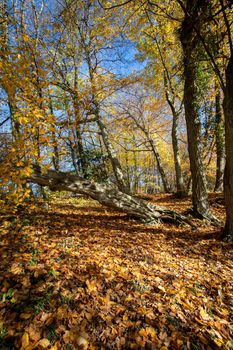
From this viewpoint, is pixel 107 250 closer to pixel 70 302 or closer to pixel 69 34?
pixel 70 302

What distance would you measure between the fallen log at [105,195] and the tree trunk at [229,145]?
1205mm

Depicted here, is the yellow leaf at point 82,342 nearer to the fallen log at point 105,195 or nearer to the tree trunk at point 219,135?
the fallen log at point 105,195

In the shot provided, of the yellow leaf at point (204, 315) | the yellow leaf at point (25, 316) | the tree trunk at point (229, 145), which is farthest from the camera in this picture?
the tree trunk at point (229, 145)

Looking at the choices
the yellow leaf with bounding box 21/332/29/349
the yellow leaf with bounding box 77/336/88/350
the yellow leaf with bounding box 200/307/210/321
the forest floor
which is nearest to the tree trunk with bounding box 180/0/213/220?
the forest floor

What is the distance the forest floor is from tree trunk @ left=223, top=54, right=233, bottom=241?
466mm

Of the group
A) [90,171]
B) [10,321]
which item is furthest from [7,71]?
[90,171]

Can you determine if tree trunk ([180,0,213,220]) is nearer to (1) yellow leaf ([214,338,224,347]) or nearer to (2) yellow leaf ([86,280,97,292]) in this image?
(1) yellow leaf ([214,338,224,347])

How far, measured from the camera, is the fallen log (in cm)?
495

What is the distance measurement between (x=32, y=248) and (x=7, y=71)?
314cm

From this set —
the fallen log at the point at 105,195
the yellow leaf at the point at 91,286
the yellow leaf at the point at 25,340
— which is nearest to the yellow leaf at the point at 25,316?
the yellow leaf at the point at 25,340

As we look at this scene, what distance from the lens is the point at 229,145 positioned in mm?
3764

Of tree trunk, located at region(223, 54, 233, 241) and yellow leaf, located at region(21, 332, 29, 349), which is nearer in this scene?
yellow leaf, located at region(21, 332, 29, 349)

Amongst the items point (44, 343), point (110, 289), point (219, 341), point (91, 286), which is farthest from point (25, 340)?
point (219, 341)

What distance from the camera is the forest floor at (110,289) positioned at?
207cm
